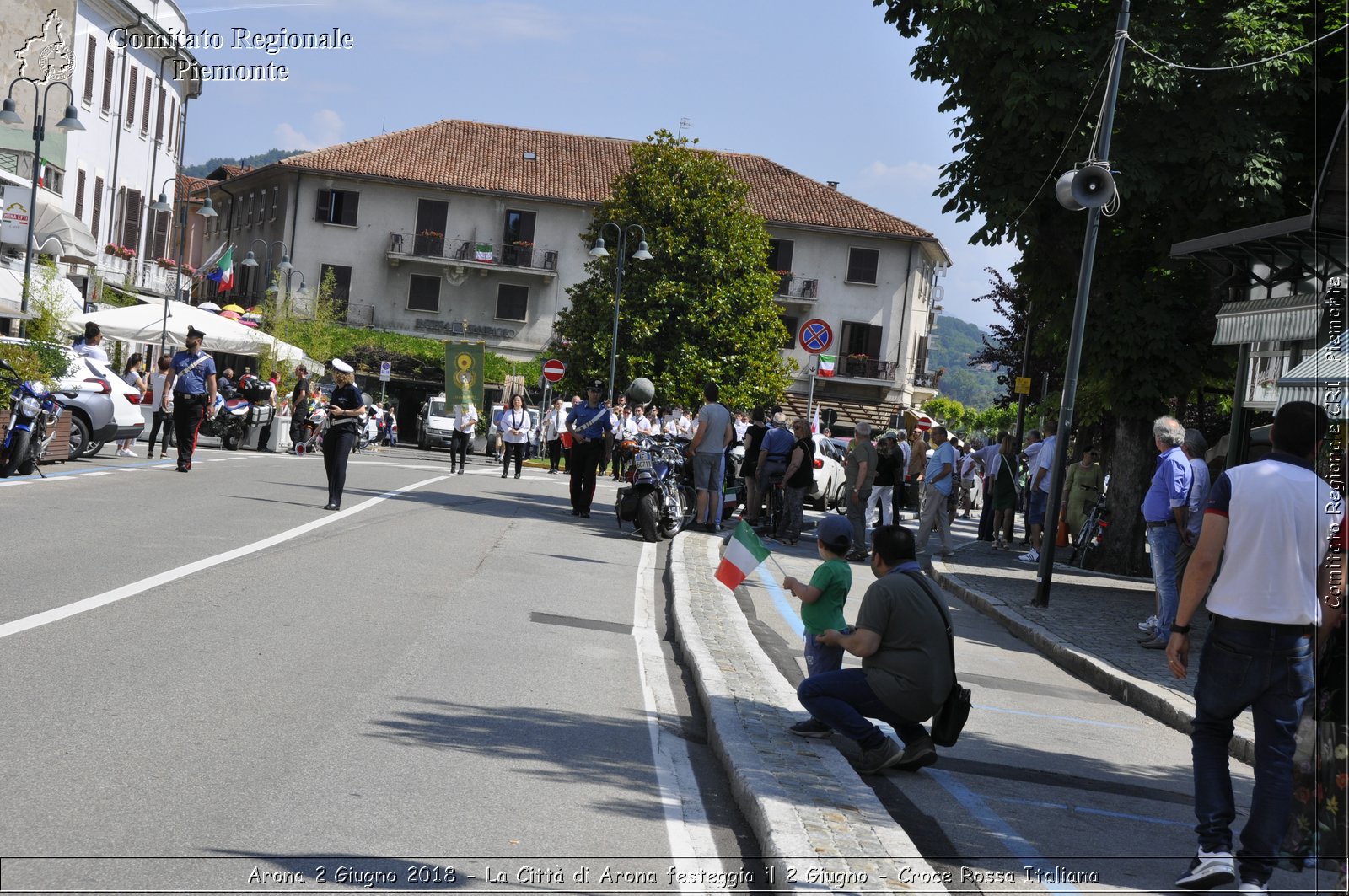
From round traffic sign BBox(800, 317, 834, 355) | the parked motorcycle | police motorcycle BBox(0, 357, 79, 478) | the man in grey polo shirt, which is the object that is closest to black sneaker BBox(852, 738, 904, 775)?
the parked motorcycle

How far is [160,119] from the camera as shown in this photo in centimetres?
5225

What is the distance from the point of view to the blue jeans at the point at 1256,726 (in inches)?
216

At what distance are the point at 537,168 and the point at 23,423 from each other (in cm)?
5480

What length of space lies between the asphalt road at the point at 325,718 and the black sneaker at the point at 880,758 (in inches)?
31.2

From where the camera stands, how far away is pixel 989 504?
92.5 feet

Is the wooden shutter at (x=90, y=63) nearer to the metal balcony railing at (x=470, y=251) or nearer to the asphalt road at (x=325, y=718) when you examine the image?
the metal balcony railing at (x=470, y=251)

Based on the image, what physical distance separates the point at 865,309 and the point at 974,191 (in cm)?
4948

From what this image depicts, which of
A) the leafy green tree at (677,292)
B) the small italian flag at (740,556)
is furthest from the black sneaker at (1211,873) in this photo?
the leafy green tree at (677,292)

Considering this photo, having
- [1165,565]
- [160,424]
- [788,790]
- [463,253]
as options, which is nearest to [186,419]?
[160,424]

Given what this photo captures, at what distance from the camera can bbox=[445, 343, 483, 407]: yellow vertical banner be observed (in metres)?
34.8

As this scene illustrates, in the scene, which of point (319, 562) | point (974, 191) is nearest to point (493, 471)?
point (974, 191)

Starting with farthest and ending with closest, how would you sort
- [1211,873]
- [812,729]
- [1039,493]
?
[1039,493]
[812,729]
[1211,873]

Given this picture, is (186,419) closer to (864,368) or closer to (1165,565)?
(1165,565)

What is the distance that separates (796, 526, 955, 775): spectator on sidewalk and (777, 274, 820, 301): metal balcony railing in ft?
206
